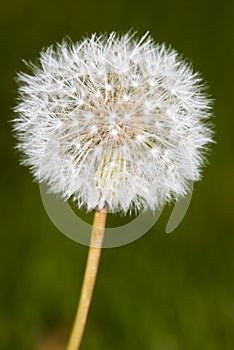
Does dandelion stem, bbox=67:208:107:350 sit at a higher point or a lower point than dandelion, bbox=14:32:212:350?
lower

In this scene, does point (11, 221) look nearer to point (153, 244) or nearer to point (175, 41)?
point (153, 244)

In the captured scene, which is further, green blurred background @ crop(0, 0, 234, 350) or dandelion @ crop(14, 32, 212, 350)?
green blurred background @ crop(0, 0, 234, 350)

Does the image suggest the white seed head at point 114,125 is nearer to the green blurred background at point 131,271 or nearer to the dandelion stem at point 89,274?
the dandelion stem at point 89,274

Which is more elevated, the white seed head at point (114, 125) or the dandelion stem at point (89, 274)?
the white seed head at point (114, 125)

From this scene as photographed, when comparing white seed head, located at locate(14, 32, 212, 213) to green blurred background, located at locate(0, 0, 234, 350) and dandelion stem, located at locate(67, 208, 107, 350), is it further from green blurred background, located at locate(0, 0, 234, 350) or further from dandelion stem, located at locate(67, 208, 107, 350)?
green blurred background, located at locate(0, 0, 234, 350)

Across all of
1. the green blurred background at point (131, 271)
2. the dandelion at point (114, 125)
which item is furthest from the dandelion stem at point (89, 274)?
the green blurred background at point (131, 271)

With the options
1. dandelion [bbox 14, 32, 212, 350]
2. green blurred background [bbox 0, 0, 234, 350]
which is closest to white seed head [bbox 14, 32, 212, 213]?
dandelion [bbox 14, 32, 212, 350]

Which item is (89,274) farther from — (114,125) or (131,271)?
(131,271)
